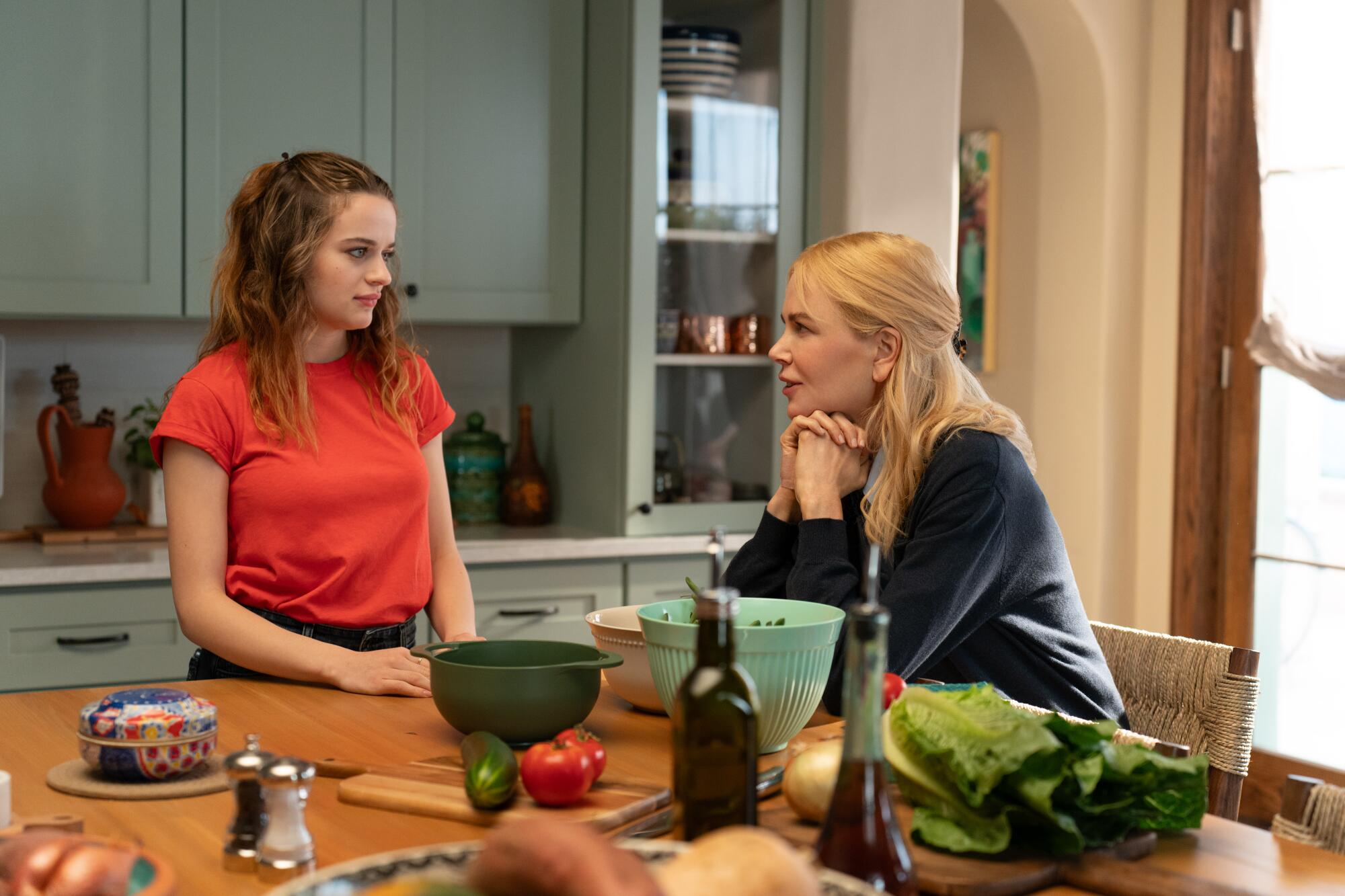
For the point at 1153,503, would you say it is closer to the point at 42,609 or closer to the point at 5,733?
the point at 42,609

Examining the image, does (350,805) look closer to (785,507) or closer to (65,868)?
(65,868)

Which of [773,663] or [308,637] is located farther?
[308,637]

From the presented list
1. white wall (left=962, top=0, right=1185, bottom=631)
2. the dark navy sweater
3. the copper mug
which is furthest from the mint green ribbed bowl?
white wall (left=962, top=0, right=1185, bottom=631)

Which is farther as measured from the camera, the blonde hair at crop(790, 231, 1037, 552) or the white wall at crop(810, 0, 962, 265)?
the white wall at crop(810, 0, 962, 265)

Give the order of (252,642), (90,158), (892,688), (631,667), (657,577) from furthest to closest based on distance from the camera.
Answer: (657,577)
(90,158)
(252,642)
(631,667)
(892,688)

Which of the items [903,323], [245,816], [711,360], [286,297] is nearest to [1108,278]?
[711,360]

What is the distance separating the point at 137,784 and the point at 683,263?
2315mm

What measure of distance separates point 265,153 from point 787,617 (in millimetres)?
2065

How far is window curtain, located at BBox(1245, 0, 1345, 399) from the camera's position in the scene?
3381mm

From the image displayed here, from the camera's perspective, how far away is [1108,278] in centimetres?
381

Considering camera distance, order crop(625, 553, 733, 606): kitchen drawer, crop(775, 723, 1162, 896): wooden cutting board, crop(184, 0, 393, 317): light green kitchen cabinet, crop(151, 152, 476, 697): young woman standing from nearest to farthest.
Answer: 1. crop(775, 723, 1162, 896): wooden cutting board
2. crop(151, 152, 476, 697): young woman standing
3. crop(184, 0, 393, 317): light green kitchen cabinet
4. crop(625, 553, 733, 606): kitchen drawer

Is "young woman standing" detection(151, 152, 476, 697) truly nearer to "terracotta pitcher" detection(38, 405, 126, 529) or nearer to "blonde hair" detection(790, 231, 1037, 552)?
"blonde hair" detection(790, 231, 1037, 552)

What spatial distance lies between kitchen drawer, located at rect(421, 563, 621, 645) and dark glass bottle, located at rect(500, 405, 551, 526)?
34cm

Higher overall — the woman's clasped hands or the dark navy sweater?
the woman's clasped hands
